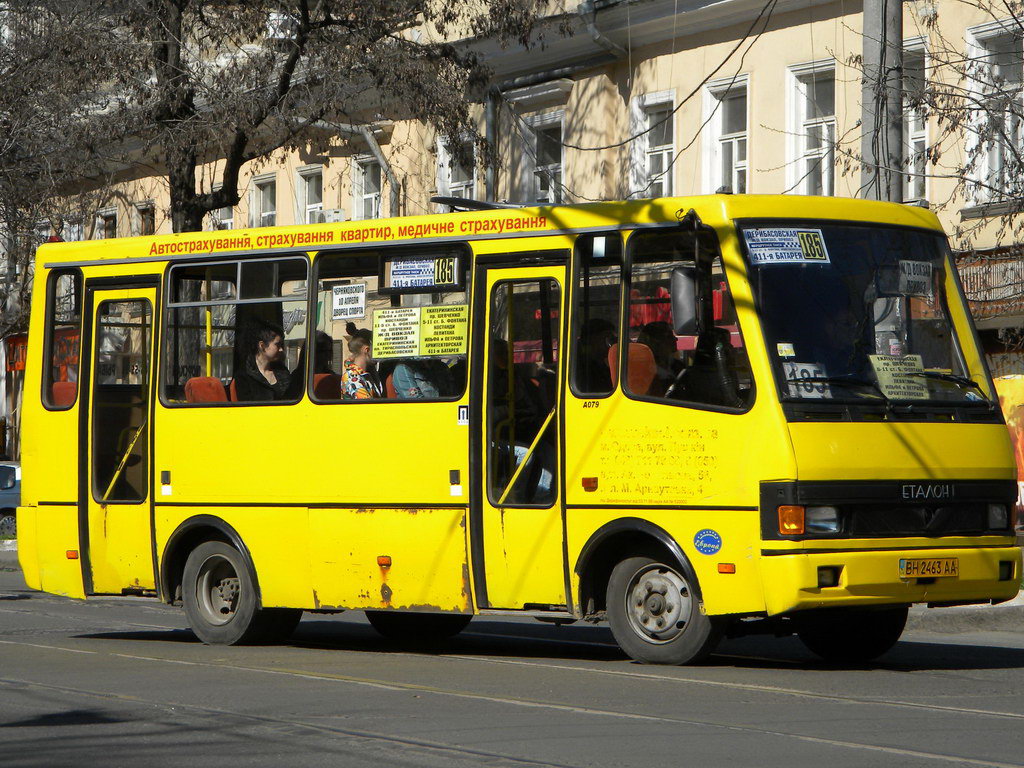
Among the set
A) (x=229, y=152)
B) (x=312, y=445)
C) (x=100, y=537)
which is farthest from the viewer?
Result: (x=229, y=152)

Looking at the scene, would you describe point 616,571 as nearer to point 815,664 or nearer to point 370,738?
point 815,664

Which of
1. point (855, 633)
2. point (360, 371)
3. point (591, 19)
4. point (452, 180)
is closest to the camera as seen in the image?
point (855, 633)

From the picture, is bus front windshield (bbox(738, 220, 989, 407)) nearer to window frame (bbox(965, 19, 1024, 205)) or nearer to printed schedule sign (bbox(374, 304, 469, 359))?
printed schedule sign (bbox(374, 304, 469, 359))

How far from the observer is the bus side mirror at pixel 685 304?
33.1 feet

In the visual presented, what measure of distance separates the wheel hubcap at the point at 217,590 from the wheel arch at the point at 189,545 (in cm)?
19

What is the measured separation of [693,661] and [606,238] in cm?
249

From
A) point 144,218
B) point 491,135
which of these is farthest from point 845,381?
point 144,218

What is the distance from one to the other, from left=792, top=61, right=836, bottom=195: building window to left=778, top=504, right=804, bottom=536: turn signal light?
592 inches

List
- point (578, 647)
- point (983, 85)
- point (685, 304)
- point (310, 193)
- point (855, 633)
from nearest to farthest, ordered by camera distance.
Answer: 1. point (685, 304)
2. point (855, 633)
3. point (578, 647)
4. point (983, 85)
5. point (310, 193)

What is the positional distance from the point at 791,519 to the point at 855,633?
177cm

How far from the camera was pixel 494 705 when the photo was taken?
869 cm

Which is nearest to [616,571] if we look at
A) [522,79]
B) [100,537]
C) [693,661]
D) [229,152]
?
A: [693,661]

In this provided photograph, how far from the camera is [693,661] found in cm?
1039

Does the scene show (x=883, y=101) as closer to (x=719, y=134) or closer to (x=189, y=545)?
(x=189, y=545)
